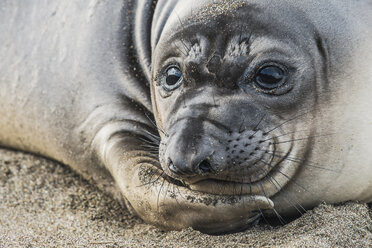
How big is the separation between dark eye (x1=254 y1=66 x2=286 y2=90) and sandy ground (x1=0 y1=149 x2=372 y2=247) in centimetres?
65

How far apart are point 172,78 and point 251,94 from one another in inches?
18.1

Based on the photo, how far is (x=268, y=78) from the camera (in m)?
2.79

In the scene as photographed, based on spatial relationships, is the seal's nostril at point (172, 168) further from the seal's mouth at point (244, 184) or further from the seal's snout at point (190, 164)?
the seal's mouth at point (244, 184)

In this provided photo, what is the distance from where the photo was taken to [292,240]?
8.62 feet

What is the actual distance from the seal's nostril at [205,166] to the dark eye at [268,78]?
478mm

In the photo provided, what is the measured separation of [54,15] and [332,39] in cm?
198

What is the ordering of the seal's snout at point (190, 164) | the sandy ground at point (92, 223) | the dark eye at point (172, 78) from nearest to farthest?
the seal's snout at point (190, 164), the sandy ground at point (92, 223), the dark eye at point (172, 78)

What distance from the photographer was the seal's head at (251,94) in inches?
106

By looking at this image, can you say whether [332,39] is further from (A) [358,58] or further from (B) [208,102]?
(B) [208,102]

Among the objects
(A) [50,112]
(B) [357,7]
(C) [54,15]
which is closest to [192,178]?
(B) [357,7]

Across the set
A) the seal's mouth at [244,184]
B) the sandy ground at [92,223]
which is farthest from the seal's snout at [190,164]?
the sandy ground at [92,223]

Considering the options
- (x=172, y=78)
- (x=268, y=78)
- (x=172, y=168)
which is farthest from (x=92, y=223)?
(x=268, y=78)

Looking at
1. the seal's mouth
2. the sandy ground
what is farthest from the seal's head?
the sandy ground

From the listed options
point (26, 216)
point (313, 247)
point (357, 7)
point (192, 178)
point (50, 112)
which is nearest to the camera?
point (313, 247)
